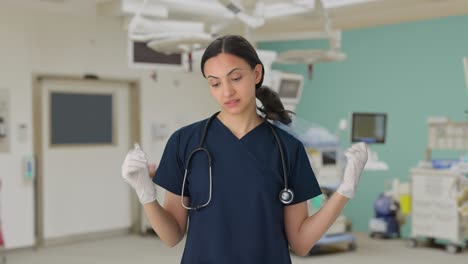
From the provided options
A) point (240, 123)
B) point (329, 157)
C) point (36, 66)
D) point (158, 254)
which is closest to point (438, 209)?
point (329, 157)

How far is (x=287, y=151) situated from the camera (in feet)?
4.80

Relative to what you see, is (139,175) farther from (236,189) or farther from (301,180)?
(301,180)

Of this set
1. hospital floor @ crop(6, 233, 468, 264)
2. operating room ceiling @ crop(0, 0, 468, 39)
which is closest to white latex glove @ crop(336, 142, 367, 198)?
hospital floor @ crop(6, 233, 468, 264)

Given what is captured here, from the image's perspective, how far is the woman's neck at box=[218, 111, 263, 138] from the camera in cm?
148

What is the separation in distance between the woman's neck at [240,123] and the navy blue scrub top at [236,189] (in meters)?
0.01

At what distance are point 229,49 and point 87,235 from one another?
527 cm

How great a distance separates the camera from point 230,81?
4.57 feet

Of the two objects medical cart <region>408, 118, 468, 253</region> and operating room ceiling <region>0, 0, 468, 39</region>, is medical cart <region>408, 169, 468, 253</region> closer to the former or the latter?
medical cart <region>408, 118, 468, 253</region>

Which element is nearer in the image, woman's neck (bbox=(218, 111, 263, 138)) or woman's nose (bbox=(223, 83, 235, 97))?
woman's nose (bbox=(223, 83, 235, 97))

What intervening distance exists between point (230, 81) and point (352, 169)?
390 millimetres

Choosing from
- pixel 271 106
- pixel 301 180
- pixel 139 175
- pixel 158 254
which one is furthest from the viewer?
pixel 158 254

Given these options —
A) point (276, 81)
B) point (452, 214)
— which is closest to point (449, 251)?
point (452, 214)

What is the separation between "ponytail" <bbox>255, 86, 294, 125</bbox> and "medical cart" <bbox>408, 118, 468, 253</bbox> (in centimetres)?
419

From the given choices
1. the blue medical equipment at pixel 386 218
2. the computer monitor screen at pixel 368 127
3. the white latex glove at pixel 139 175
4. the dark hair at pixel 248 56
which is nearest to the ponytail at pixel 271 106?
the dark hair at pixel 248 56
